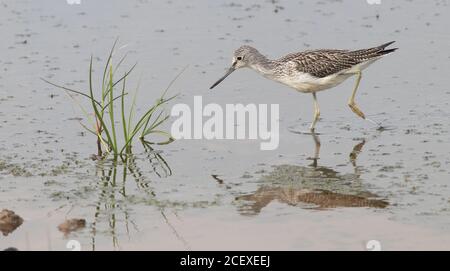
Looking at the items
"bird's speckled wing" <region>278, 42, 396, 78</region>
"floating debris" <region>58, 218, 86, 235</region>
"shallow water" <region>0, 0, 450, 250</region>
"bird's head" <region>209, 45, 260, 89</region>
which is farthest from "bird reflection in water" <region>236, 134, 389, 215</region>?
"bird's head" <region>209, 45, 260, 89</region>

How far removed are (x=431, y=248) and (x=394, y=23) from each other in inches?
304

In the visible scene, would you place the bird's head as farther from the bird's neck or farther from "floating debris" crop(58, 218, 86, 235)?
"floating debris" crop(58, 218, 86, 235)

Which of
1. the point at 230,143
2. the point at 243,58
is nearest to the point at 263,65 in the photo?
the point at 243,58

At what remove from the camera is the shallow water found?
360 inches

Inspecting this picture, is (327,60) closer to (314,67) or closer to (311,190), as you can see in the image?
(314,67)

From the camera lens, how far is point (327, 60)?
40.9 feet

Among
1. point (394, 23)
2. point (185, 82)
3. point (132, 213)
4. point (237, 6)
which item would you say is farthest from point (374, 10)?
point (132, 213)

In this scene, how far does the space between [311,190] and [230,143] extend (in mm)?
1795

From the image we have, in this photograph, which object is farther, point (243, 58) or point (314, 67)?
point (243, 58)

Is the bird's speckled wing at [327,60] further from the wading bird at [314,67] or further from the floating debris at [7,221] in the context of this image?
the floating debris at [7,221]

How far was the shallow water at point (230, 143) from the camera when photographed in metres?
9.15

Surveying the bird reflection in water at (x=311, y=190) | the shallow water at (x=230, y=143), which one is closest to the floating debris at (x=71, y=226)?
the shallow water at (x=230, y=143)

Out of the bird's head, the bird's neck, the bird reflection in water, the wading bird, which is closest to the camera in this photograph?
the bird reflection in water

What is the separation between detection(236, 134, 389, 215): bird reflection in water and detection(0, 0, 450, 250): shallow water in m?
0.03
